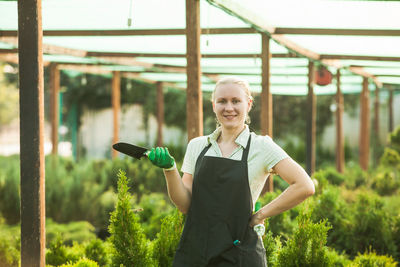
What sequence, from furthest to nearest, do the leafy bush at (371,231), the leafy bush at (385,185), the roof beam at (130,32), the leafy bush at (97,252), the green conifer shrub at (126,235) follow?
the leafy bush at (385,185) < the roof beam at (130,32) < the leafy bush at (371,231) < the leafy bush at (97,252) < the green conifer shrub at (126,235)

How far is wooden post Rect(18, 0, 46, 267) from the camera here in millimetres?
2955

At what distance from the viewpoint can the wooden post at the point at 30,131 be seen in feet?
9.70

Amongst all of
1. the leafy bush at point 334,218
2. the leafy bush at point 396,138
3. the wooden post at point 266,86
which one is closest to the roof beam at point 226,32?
the wooden post at point 266,86

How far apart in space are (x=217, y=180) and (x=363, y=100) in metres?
10.9

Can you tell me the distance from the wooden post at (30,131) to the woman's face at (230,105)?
1.17 meters

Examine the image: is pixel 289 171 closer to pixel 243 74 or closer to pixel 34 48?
pixel 34 48

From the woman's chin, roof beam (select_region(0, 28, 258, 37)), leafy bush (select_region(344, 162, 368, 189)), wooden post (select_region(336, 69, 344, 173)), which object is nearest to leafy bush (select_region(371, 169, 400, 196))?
leafy bush (select_region(344, 162, 368, 189))

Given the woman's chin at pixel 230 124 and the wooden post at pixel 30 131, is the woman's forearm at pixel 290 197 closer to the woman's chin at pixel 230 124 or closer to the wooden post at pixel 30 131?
the woman's chin at pixel 230 124

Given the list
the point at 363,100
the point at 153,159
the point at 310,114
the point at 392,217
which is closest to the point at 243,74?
the point at 310,114

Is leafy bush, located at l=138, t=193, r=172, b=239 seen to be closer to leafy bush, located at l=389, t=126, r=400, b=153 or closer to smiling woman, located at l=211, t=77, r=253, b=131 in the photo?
smiling woman, located at l=211, t=77, r=253, b=131

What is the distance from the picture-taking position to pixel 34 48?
2977 millimetres

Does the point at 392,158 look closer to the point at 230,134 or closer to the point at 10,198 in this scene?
the point at 10,198

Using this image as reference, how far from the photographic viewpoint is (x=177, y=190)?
8.00ft

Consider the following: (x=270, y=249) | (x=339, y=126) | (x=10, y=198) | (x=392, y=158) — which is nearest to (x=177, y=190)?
(x=270, y=249)
